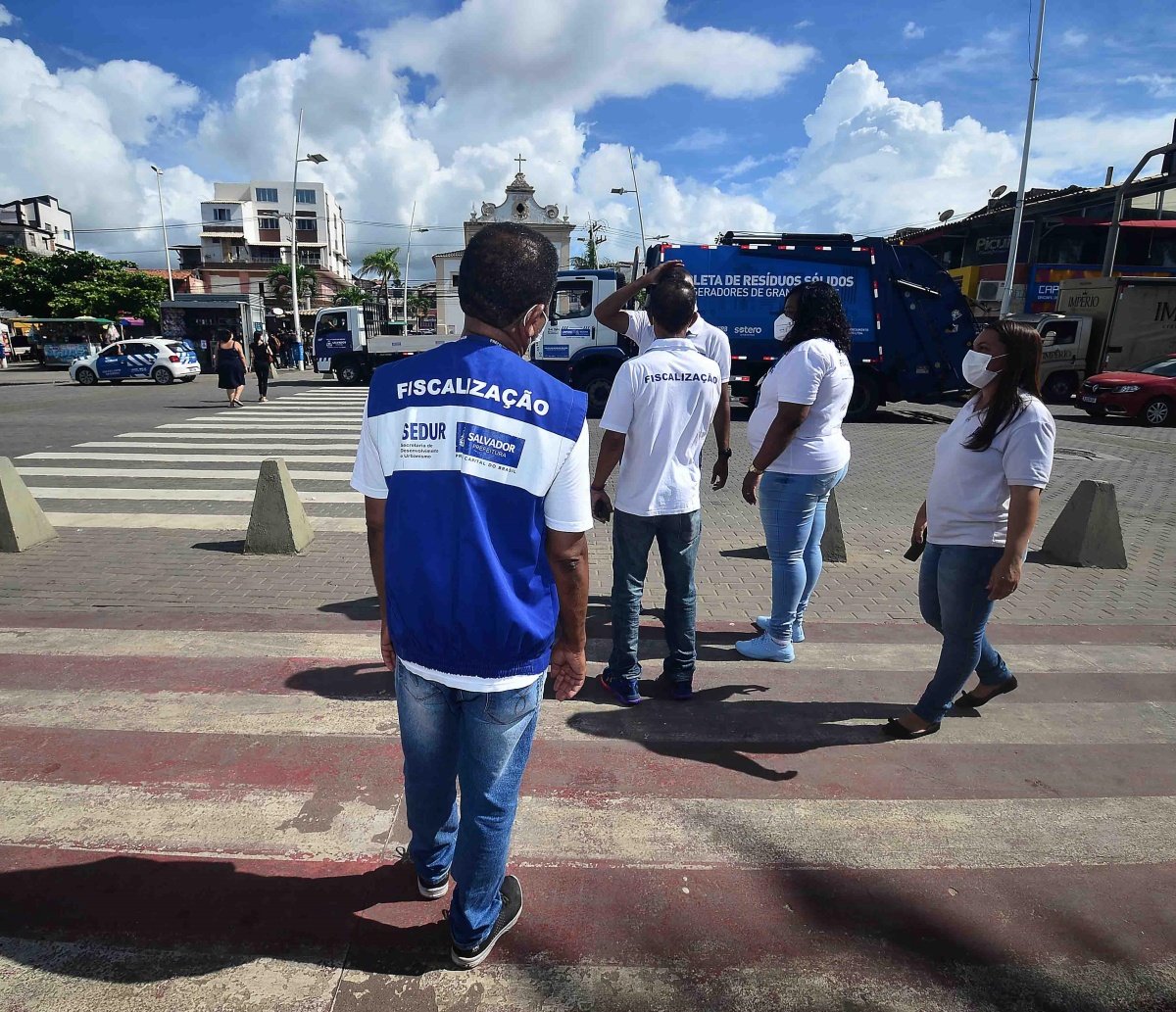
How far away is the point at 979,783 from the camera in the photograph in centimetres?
310

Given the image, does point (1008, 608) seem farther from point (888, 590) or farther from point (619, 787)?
point (619, 787)

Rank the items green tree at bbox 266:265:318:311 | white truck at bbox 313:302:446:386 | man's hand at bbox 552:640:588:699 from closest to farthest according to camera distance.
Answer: man's hand at bbox 552:640:588:699, white truck at bbox 313:302:446:386, green tree at bbox 266:265:318:311

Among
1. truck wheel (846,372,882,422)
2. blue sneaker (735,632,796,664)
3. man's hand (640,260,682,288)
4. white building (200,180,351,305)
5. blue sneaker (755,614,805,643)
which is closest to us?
man's hand (640,260,682,288)

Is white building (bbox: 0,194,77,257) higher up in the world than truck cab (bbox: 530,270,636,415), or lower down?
higher up

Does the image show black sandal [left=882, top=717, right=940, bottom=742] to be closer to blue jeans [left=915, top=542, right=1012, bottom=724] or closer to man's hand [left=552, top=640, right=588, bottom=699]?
blue jeans [left=915, top=542, right=1012, bottom=724]

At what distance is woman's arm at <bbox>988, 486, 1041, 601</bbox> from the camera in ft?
9.57

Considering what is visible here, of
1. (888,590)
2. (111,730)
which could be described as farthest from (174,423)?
(888,590)

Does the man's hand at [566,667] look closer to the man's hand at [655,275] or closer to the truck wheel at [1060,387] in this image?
the man's hand at [655,275]

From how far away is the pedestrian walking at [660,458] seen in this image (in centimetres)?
333

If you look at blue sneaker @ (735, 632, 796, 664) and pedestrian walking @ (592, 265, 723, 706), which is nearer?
pedestrian walking @ (592, 265, 723, 706)

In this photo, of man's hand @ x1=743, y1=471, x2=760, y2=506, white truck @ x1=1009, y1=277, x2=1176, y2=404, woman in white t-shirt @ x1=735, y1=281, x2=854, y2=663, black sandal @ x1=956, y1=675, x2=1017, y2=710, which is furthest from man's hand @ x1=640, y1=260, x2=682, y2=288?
white truck @ x1=1009, y1=277, x2=1176, y2=404

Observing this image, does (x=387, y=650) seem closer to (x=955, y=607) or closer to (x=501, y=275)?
(x=501, y=275)

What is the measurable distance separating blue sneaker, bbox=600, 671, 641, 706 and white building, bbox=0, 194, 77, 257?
265 feet

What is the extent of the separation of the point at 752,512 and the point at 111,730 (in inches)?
236
